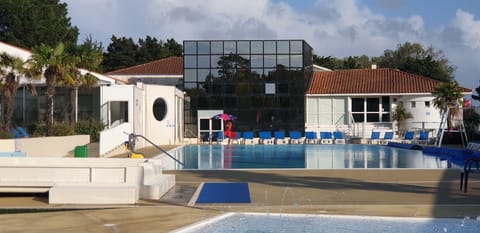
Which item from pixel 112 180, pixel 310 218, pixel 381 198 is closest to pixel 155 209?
pixel 112 180

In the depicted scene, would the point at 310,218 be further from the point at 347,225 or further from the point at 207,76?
the point at 207,76

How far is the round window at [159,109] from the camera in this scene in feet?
109

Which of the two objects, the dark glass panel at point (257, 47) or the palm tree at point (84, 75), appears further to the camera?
the dark glass panel at point (257, 47)

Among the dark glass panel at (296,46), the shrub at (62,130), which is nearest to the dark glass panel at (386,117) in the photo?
the dark glass panel at (296,46)

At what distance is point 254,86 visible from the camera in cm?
3769

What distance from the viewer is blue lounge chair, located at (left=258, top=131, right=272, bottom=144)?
118ft

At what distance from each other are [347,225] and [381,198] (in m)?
2.65

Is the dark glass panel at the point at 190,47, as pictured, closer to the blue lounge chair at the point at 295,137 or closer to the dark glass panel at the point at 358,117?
the blue lounge chair at the point at 295,137

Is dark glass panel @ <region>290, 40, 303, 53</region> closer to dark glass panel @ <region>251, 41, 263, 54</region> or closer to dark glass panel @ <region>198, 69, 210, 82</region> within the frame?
dark glass panel @ <region>251, 41, 263, 54</region>

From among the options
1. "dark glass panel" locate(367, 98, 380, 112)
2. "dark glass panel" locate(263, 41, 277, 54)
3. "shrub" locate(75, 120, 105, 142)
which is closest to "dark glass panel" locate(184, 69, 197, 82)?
"dark glass panel" locate(263, 41, 277, 54)

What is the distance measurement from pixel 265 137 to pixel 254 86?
3.83m

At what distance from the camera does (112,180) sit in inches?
422

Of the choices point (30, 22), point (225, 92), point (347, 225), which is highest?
point (30, 22)

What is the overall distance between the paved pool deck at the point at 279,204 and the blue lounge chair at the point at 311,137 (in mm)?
21460
